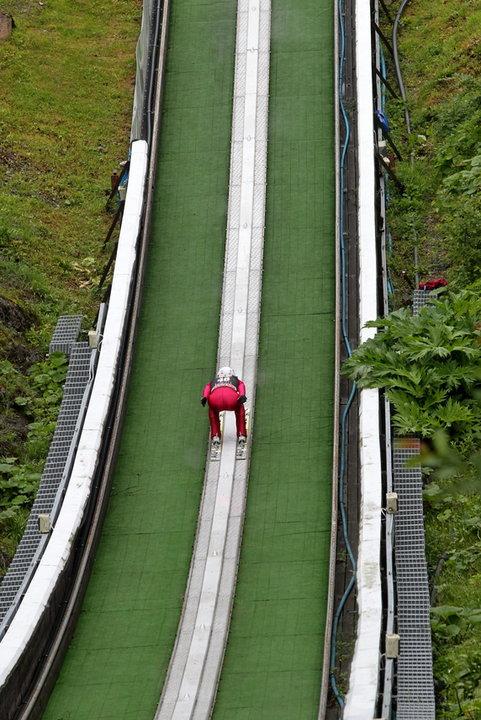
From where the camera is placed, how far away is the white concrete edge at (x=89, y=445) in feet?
42.6

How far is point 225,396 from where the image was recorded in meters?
15.2

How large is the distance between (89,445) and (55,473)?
1.81 ft

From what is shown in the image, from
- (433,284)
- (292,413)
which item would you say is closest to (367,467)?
(292,413)

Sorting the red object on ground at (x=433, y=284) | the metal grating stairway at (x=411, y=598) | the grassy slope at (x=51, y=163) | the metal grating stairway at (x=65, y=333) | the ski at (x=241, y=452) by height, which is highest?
the grassy slope at (x=51, y=163)

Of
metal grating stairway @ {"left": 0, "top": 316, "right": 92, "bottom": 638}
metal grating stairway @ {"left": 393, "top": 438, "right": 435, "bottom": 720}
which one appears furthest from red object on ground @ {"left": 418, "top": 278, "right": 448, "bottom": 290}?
metal grating stairway @ {"left": 0, "top": 316, "right": 92, "bottom": 638}

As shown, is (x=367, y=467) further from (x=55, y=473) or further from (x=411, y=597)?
(x=55, y=473)

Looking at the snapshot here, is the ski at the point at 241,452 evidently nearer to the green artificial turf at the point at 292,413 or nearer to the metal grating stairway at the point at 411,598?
the green artificial turf at the point at 292,413

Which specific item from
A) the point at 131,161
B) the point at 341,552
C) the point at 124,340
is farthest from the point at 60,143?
the point at 341,552

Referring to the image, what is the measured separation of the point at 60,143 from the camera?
24703 millimetres

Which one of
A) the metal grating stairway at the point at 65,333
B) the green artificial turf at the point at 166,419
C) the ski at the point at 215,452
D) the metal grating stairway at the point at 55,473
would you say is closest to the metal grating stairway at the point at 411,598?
the ski at the point at 215,452

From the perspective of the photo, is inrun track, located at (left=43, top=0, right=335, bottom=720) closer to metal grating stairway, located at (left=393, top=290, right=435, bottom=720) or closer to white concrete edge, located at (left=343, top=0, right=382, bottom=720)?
white concrete edge, located at (left=343, top=0, right=382, bottom=720)

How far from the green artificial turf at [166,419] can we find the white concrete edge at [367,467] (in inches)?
82.5

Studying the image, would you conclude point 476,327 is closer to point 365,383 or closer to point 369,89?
point 365,383

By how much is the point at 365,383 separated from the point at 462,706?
4.94m
